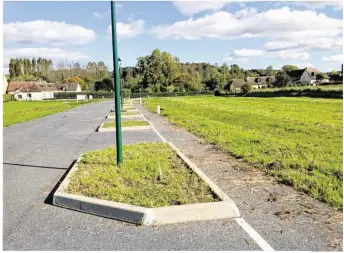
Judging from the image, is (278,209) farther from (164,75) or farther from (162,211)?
(164,75)

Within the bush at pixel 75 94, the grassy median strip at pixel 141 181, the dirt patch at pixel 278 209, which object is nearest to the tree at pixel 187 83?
the bush at pixel 75 94

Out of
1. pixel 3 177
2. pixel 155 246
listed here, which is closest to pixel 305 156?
pixel 155 246

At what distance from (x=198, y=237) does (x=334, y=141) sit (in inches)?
318

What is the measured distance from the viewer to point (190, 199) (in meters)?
5.41

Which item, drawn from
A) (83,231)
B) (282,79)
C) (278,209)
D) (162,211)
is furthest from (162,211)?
(282,79)

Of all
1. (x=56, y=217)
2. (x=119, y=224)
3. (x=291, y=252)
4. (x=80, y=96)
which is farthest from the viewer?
(x=80, y=96)

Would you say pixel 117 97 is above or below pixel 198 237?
above

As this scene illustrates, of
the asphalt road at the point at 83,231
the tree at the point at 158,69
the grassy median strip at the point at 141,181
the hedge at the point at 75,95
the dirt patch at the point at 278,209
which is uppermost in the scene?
the tree at the point at 158,69

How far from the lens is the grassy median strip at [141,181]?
5.52m

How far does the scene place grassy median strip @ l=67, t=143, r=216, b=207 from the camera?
5.52m

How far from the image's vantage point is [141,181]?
650cm

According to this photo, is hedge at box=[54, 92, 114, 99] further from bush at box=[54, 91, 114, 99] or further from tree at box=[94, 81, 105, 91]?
tree at box=[94, 81, 105, 91]

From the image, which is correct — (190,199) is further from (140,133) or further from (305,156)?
(140,133)

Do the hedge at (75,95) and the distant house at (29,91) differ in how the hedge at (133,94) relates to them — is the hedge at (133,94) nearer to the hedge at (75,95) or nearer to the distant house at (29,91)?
the hedge at (75,95)
